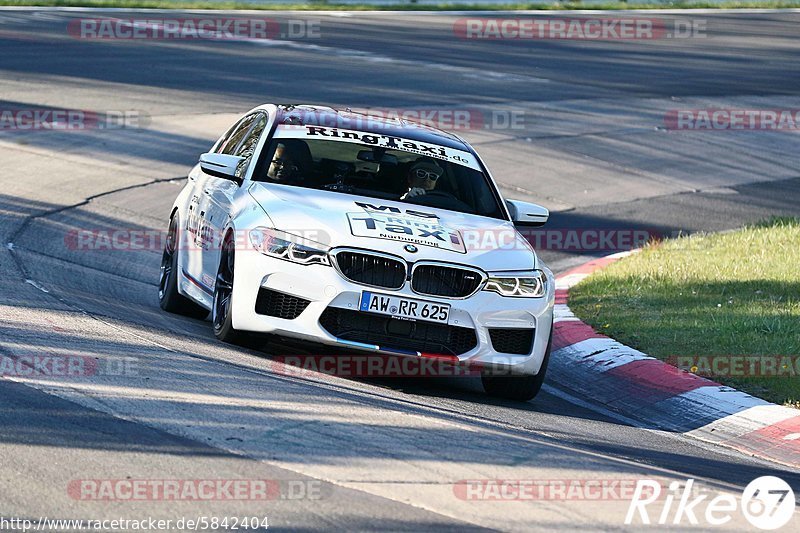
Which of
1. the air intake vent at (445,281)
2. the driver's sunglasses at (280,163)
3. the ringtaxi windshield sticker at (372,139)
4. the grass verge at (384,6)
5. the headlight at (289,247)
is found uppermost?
the ringtaxi windshield sticker at (372,139)

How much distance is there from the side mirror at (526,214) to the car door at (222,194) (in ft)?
6.19

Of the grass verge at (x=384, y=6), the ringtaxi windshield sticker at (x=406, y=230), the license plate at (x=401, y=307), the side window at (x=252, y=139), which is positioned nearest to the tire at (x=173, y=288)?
the side window at (x=252, y=139)

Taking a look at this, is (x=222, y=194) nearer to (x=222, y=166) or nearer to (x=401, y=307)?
(x=222, y=166)

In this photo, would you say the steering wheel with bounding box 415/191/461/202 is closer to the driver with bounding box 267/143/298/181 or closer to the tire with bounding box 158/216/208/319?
the driver with bounding box 267/143/298/181

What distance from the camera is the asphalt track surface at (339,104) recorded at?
5.62 meters

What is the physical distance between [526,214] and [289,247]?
7.20 feet

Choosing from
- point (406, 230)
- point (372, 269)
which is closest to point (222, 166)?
point (406, 230)

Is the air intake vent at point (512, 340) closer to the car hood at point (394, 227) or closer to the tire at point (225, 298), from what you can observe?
the car hood at point (394, 227)

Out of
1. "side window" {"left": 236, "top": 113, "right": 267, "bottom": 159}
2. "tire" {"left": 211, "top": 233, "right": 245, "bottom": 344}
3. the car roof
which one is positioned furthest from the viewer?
the car roof

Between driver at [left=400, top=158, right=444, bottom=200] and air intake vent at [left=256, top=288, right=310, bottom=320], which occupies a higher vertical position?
driver at [left=400, top=158, right=444, bottom=200]

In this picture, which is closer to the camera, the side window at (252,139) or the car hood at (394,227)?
the car hood at (394,227)

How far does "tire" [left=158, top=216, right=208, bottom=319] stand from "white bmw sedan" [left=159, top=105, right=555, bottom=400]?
0.30 m

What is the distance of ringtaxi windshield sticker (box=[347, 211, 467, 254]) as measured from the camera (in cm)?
788

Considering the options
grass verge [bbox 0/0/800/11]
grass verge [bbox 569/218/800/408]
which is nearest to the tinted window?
grass verge [bbox 569/218/800/408]
